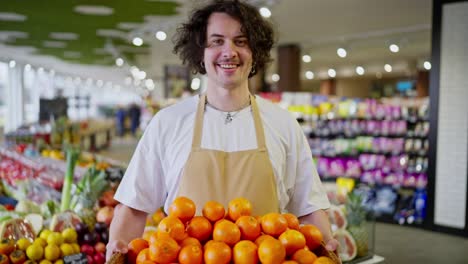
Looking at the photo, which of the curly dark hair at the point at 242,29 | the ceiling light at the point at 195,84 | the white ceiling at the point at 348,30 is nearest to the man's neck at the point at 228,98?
the curly dark hair at the point at 242,29

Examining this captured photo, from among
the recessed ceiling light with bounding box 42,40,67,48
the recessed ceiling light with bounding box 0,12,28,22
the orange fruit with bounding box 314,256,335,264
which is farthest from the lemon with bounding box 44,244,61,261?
the recessed ceiling light with bounding box 42,40,67,48

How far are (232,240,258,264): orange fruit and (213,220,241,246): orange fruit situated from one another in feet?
0.09

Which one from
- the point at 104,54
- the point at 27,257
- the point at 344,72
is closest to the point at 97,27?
the point at 104,54

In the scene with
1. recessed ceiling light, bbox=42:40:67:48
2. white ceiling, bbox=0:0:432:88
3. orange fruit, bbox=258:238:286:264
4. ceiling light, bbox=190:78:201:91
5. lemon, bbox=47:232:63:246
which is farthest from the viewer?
ceiling light, bbox=190:78:201:91

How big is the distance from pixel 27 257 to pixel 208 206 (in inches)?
63.6

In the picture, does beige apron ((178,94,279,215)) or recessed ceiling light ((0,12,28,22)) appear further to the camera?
recessed ceiling light ((0,12,28,22))

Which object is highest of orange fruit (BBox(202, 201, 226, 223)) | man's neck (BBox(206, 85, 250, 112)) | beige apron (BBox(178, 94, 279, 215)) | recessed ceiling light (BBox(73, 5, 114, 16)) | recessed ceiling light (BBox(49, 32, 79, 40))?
recessed ceiling light (BBox(73, 5, 114, 16))

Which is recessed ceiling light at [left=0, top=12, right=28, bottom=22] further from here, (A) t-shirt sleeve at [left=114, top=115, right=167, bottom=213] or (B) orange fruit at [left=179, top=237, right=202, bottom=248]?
(B) orange fruit at [left=179, top=237, right=202, bottom=248]

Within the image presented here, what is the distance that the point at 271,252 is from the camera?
1.33 metres

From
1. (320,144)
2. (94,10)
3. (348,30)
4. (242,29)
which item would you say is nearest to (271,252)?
(242,29)

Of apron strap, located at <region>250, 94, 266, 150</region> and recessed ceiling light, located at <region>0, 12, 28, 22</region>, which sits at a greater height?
recessed ceiling light, located at <region>0, 12, 28, 22</region>

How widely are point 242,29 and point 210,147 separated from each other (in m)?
0.46

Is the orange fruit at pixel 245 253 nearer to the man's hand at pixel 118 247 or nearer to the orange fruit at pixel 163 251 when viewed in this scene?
the orange fruit at pixel 163 251

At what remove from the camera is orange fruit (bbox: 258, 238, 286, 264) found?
4.36ft
